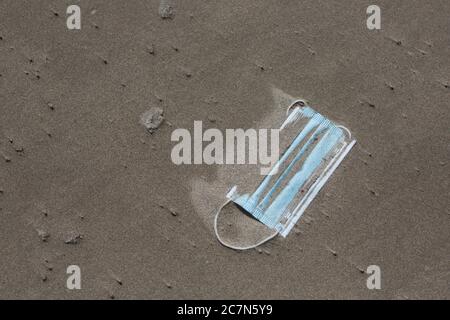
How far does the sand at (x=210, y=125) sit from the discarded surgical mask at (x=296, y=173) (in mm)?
108

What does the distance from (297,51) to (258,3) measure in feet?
2.26

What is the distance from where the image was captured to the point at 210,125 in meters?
6.33

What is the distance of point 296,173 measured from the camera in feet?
20.7

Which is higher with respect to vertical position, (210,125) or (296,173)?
(210,125)

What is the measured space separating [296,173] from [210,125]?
3.53ft

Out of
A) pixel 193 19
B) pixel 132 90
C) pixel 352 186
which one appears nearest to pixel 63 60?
pixel 132 90

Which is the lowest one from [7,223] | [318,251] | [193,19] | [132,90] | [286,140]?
[318,251]

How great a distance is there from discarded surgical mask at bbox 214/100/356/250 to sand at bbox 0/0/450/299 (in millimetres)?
108

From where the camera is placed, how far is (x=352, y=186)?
20.6ft

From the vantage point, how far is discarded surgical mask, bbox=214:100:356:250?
628 centimetres

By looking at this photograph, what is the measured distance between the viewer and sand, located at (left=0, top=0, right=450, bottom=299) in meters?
6.23

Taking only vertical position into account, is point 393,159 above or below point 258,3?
below

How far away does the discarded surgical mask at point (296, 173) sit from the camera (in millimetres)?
6281

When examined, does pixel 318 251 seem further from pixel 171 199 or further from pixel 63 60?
pixel 63 60
